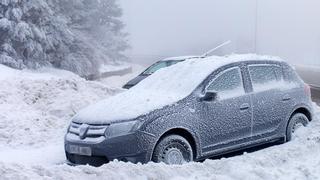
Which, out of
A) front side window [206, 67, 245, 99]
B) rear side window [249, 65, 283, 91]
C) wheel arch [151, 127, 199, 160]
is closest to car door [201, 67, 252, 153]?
front side window [206, 67, 245, 99]

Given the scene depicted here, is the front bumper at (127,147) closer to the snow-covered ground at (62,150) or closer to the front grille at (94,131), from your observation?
the front grille at (94,131)

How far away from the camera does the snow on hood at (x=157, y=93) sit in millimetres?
7816

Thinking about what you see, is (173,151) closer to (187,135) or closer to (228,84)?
(187,135)

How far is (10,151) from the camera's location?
35.5ft

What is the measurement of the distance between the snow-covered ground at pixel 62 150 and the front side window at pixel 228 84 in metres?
0.97

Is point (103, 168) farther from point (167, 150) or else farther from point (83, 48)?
point (83, 48)

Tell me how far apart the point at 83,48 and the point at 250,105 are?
31163 millimetres

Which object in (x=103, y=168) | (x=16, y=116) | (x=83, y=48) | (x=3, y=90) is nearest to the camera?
(x=103, y=168)

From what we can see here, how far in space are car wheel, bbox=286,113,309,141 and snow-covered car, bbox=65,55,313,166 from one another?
16mm

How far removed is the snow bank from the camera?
A: 11.9 m

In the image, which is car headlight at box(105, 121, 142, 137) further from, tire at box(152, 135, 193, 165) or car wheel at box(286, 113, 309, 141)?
car wheel at box(286, 113, 309, 141)

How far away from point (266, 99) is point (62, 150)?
376cm

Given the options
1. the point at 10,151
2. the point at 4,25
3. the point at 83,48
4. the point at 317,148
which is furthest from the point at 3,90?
the point at 83,48

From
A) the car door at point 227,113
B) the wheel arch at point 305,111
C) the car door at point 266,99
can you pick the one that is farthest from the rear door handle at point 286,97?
the car door at point 227,113
